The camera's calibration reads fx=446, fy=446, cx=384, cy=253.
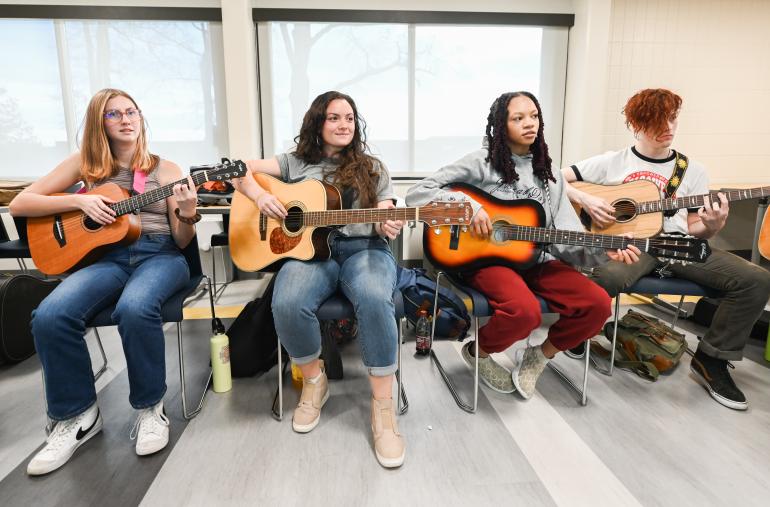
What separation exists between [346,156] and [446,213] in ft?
1.78

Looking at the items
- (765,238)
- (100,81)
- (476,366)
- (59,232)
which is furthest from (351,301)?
(100,81)

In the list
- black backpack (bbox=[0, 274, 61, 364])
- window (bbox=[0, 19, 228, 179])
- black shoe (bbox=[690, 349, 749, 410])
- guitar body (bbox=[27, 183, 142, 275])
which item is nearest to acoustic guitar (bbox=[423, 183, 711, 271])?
black shoe (bbox=[690, 349, 749, 410])

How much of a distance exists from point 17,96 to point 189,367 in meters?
3.29

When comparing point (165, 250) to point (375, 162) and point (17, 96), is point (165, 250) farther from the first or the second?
point (17, 96)

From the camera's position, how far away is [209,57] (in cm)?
383

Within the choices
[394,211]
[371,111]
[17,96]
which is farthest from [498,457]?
A: [17,96]

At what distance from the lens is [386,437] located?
1577 mm

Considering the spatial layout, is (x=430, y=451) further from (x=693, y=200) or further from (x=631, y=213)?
(x=693, y=200)

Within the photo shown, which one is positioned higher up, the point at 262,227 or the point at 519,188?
the point at 519,188

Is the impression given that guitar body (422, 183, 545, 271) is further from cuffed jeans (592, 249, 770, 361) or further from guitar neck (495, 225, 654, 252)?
cuffed jeans (592, 249, 770, 361)

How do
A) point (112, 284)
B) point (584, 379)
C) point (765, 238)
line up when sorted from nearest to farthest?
point (112, 284), point (584, 379), point (765, 238)

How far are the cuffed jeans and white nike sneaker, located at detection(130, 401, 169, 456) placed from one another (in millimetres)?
1874

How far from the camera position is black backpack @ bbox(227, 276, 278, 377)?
6.88ft

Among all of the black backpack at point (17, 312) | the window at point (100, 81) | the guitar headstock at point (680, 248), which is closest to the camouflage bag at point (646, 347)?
the guitar headstock at point (680, 248)
